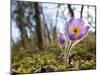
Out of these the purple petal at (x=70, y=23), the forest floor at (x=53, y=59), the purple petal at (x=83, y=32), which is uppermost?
the purple petal at (x=70, y=23)

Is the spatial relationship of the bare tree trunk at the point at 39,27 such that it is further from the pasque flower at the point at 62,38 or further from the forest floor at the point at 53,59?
the pasque flower at the point at 62,38

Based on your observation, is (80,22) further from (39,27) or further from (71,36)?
(39,27)

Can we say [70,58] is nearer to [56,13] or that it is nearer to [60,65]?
[60,65]

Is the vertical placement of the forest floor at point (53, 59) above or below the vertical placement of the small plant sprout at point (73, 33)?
below

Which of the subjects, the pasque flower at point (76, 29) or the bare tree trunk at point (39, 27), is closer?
the bare tree trunk at point (39, 27)

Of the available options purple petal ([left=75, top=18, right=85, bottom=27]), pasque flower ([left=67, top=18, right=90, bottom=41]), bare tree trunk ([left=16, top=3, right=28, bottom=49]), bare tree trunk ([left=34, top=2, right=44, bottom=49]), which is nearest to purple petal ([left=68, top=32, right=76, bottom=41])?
pasque flower ([left=67, top=18, right=90, bottom=41])

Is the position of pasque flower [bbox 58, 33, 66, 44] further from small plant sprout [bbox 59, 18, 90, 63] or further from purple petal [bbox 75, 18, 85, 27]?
purple petal [bbox 75, 18, 85, 27]

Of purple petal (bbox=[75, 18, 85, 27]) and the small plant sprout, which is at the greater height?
purple petal (bbox=[75, 18, 85, 27])

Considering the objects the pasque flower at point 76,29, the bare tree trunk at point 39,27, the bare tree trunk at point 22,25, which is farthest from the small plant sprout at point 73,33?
the bare tree trunk at point 22,25

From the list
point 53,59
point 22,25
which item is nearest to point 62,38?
point 53,59

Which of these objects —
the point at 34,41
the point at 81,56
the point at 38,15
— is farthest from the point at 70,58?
the point at 38,15
